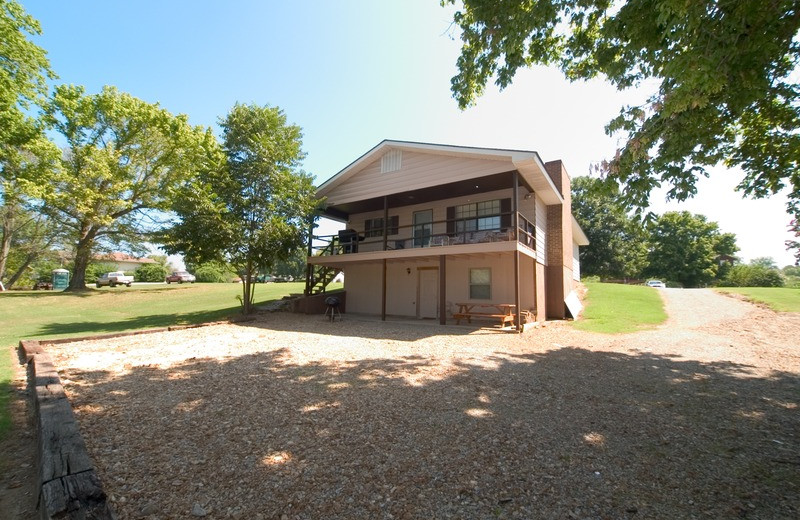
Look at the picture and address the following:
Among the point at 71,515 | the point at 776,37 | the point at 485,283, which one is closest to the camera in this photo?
the point at 71,515

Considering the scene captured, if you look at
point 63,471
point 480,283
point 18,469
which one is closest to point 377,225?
point 480,283

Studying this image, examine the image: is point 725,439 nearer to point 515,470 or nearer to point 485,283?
point 515,470

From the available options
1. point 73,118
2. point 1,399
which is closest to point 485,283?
point 1,399

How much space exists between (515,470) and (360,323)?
1115cm

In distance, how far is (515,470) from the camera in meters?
3.13

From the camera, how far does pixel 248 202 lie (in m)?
13.5

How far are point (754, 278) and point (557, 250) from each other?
43996 millimetres

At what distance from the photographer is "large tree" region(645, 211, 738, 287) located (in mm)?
50875

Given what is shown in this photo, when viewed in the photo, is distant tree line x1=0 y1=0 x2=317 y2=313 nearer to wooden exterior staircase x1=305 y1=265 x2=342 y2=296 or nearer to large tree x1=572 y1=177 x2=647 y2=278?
wooden exterior staircase x1=305 y1=265 x2=342 y2=296

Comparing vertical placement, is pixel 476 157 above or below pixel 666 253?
below

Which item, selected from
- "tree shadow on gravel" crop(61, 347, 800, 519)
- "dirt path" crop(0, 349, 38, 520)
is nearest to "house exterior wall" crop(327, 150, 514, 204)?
"tree shadow on gravel" crop(61, 347, 800, 519)

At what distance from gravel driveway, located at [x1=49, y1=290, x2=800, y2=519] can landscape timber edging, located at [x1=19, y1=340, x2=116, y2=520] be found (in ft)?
0.97

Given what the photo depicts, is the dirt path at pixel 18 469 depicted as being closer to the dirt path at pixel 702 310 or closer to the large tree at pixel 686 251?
the dirt path at pixel 702 310

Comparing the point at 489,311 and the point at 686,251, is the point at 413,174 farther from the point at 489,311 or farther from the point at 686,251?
the point at 686,251
